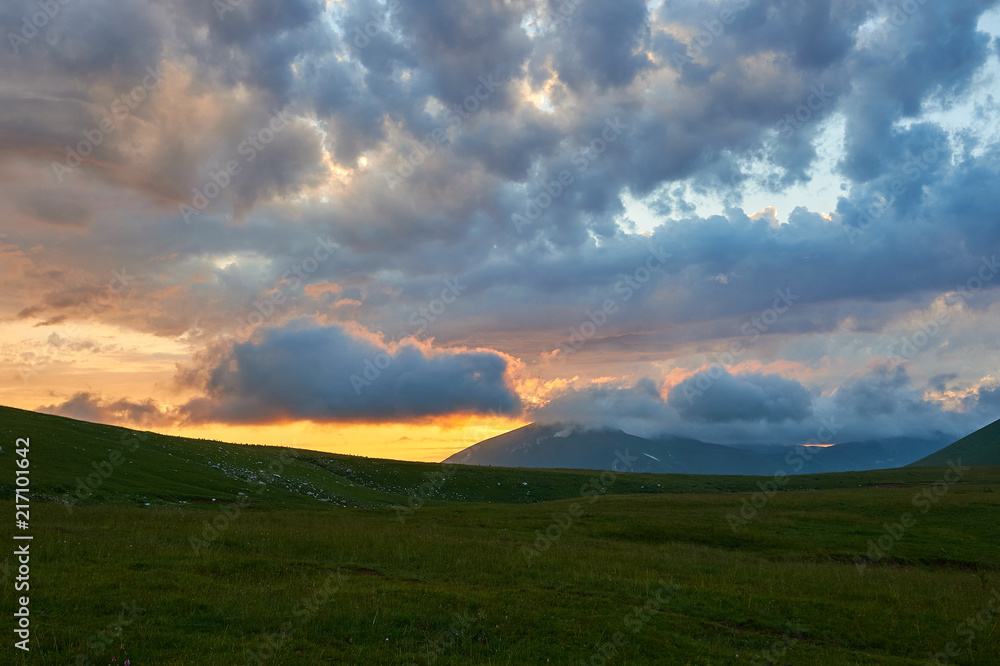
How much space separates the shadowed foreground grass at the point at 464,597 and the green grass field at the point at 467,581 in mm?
93

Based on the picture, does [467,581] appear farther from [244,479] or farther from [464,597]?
[244,479]

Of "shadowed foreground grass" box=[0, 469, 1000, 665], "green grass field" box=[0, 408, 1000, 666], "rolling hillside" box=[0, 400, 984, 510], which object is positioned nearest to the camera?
"shadowed foreground grass" box=[0, 469, 1000, 665]

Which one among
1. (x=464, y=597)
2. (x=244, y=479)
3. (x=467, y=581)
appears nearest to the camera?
(x=464, y=597)

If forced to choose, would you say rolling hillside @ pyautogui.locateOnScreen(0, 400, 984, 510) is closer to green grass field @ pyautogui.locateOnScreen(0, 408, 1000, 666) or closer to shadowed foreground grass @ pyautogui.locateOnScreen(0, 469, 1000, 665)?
green grass field @ pyautogui.locateOnScreen(0, 408, 1000, 666)

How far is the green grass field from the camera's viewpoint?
15.6m

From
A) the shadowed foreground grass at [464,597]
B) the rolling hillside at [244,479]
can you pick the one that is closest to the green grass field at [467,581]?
the shadowed foreground grass at [464,597]

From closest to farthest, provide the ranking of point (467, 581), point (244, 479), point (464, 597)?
point (464, 597) → point (467, 581) → point (244, 479)

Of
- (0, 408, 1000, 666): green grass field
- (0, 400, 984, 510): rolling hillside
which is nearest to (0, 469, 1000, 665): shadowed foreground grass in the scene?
(0, 408, 1000, 666): green grass field

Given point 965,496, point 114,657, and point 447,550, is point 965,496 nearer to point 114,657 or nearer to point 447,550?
point 447,550

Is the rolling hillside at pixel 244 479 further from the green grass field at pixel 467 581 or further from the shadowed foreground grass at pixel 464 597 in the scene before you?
the shadowed foreground grass at pixel 464 597

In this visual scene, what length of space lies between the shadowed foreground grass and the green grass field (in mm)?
93

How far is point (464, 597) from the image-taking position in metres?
19.7

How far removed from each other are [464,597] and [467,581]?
403cm

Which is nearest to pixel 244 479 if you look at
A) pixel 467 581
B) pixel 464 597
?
pixel 467 581
